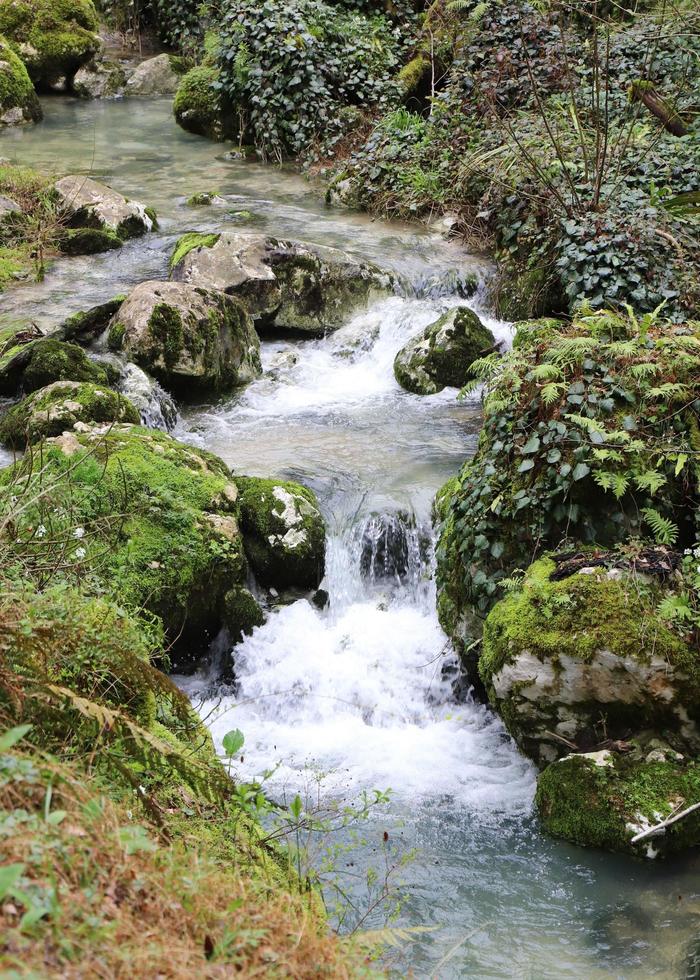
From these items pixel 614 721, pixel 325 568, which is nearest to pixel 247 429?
pixel 325 568

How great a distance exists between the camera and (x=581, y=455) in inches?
233

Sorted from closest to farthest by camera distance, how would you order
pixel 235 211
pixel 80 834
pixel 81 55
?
pixel 80 834, pixel 235 211, pixel 81 55

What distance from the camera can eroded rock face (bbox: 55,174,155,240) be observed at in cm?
1301

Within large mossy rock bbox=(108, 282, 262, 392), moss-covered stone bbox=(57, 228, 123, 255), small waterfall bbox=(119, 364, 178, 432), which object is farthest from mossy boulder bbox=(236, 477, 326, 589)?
moss-covered stone bbox=(57, 228, 123, 255)

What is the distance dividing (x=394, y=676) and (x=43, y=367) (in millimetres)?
4809

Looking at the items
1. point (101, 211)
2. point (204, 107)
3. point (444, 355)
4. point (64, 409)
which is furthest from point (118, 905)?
point (204, 107)

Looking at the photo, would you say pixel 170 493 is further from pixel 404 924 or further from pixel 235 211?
pixel 235 211

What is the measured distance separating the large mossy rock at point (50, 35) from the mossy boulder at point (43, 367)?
1445cm

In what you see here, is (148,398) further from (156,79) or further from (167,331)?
(156,79)

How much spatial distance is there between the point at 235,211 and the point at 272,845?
11.7m

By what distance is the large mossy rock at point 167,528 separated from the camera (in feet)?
21.2

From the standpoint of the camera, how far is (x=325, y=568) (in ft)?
25.8

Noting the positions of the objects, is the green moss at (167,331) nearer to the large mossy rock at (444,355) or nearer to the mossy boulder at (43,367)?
the mossy boulder at (43,367)

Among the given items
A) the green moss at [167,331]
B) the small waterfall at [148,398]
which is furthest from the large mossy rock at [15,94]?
the small waterfall at [148,398]
